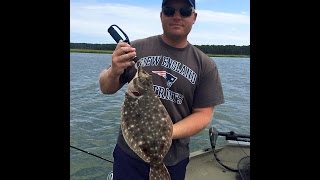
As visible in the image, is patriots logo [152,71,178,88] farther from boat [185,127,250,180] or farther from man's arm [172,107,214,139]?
boat [185,127,250,180]

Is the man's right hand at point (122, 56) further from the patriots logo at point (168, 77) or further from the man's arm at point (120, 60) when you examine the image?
the patriots logo at point (168, 77)

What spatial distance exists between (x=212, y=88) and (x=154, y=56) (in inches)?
20.6

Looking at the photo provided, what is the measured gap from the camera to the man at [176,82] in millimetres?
2348

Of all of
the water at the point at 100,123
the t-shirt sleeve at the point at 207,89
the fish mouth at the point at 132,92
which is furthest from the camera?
the water at the point at 100,123

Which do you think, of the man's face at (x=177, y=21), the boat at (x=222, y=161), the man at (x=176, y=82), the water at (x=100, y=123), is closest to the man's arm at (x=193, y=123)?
the man at (x=176, y=82)

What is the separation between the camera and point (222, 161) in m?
4.89

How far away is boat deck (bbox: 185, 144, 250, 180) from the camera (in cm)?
442

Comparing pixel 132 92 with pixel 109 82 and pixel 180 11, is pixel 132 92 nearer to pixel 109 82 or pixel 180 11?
pixel 109 82

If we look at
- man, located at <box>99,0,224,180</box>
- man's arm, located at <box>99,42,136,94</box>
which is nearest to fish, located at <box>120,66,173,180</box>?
man's arm, located at <box>99,42,136,94</box>

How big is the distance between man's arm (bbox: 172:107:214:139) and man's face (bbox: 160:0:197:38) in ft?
2.00

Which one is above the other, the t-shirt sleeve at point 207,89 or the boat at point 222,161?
the t-shirt sleeve at point 207,89
